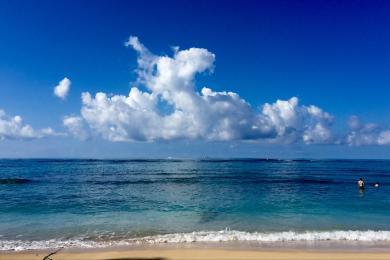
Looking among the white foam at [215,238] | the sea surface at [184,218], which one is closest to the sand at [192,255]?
the white foam at [215,238]

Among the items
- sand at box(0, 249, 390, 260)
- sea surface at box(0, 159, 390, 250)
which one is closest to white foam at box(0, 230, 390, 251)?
sea surface at box(0, 159, 390, 250)

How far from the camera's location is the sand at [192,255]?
1544 centimetres

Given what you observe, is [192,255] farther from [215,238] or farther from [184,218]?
[184,218]

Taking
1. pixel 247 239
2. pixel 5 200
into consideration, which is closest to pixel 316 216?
pixel 247 239

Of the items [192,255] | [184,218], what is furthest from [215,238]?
[184,218]

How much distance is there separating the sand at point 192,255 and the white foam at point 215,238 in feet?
4.64

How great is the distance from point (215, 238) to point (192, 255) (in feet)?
11.9

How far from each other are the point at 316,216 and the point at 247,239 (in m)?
8.88

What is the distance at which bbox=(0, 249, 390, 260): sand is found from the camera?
1544 cm

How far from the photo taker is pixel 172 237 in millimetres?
19344

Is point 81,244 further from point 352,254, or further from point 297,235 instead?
point 352,254

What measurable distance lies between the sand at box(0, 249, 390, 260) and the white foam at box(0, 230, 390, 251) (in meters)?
1.41

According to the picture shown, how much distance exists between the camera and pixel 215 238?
1917cm

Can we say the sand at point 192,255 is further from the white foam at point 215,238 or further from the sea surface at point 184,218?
the sea surface at point 184,218
